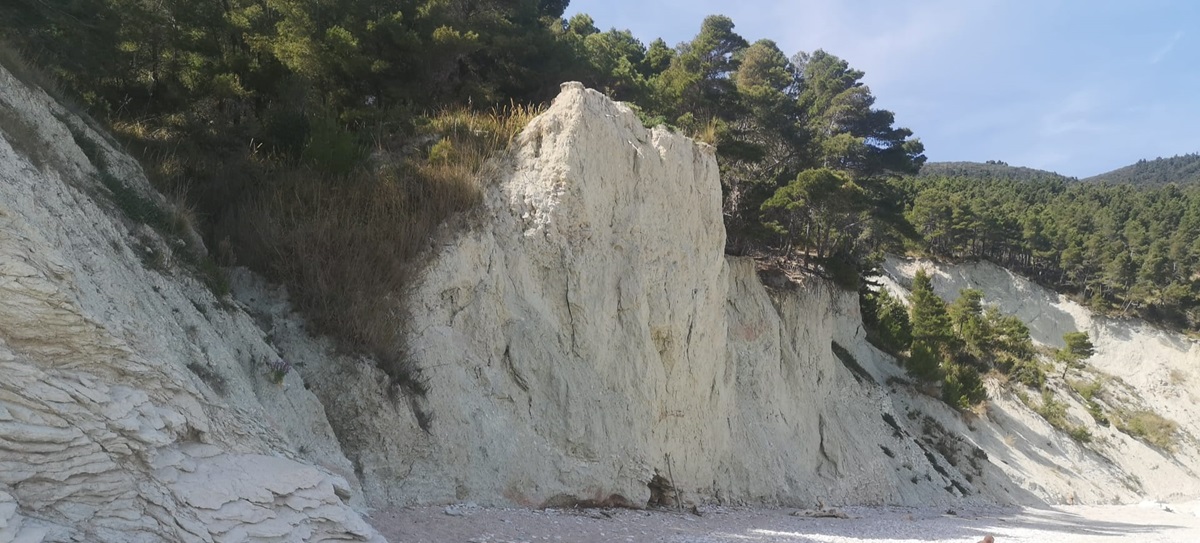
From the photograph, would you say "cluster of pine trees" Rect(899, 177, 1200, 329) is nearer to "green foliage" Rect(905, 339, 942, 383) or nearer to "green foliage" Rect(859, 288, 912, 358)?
"green foliage" Rect(859, 288, 912, 358)

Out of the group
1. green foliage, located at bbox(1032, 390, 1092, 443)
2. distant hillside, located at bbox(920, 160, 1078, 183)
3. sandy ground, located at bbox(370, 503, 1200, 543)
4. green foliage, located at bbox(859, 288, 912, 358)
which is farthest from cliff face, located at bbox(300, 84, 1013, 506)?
distant hillside, located at bbox(920, 160, 1078, 183)

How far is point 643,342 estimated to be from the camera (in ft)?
46.7

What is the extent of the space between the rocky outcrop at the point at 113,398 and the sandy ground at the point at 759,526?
1.20 meters

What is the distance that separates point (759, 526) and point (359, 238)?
7.75 meters

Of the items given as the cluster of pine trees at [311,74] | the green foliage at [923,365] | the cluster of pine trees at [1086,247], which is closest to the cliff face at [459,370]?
the cluster of pine trees at [311,74]

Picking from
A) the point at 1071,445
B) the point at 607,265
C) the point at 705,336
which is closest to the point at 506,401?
the point at 607,265

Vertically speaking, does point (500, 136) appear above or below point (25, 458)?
above

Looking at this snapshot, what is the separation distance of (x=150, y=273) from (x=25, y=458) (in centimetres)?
313

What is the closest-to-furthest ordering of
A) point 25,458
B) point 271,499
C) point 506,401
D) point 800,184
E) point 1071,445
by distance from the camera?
point 25,458 → point 271,499 → point 506,401 → point 800,184 → point 1071,445

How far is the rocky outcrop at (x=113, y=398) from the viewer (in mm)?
4934

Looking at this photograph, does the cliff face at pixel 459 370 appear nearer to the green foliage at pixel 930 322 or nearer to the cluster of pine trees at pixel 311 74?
the cluster of pine trees at pixel 311 74

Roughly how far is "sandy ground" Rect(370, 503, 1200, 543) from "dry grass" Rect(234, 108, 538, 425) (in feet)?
6.39

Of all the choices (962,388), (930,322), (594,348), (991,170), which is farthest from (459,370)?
(991,170)

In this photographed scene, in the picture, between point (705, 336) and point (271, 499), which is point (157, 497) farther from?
point (705, 336)
